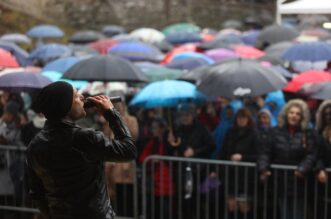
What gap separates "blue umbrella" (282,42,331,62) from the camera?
10.0 meters

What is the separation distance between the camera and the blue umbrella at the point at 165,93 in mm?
8656

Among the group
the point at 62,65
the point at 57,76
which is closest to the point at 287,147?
the point at 57,76

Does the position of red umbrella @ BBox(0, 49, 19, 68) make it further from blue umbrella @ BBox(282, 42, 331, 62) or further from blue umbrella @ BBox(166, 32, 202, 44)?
blue umbrella @ BBox(166, 32, 202, 44)

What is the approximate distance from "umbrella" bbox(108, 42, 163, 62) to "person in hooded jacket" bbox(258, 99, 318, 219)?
17.7 feet

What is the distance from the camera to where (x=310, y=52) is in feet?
33.7

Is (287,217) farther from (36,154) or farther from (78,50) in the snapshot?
(78,50)

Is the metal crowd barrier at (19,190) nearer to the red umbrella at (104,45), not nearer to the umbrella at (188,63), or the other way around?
the umbrella at (188,63)

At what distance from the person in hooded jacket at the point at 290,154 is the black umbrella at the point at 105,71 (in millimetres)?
2023

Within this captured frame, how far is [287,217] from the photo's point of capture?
24.3ft

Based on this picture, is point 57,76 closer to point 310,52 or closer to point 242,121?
point 242,121

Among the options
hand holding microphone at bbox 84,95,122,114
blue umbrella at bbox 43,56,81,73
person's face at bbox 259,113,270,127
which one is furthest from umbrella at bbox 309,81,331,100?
hand holding microphone at bbox 84,95,122,114

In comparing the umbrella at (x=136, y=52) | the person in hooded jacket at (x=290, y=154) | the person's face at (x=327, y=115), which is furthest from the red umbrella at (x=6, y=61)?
the person's face at (x=327, y=115)

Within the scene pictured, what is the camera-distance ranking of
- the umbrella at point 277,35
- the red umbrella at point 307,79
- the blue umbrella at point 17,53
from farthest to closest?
the umbrella at point 277,35 → the blue umbrella at point 17,53 → the red umbrella at point 307,79

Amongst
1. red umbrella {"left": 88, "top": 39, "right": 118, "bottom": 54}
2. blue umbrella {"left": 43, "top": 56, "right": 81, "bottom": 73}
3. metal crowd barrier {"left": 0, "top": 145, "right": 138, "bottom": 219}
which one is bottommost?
metal crowd barrier {"left": 0, "top": 145, "right": 138, "bottom": 219}
